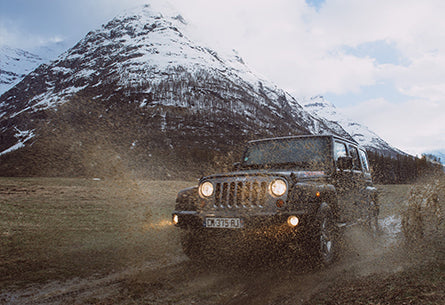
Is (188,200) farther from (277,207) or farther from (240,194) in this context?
(277,207)

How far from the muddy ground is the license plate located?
0.66 meters

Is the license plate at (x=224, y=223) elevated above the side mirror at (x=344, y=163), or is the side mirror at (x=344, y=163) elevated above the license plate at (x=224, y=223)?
the side mirror at (x=344, y=163)

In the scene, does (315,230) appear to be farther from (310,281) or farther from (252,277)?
(252,277)

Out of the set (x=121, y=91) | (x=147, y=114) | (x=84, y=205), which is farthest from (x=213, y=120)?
(x=84, y=205)

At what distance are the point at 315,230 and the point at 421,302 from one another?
66.4 inches

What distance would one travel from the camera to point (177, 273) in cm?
456

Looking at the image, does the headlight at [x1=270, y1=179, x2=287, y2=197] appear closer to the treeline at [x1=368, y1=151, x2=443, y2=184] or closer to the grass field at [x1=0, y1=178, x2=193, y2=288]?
the grass field at [x1=0, y1=178, x2=193, y2=288]

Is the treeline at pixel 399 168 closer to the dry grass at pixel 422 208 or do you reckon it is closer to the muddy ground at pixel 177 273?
the dry grass at pixel 422 208

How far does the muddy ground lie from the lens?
3486 mm

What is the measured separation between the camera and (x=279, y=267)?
4.67m

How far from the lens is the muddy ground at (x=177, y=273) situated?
349 cm

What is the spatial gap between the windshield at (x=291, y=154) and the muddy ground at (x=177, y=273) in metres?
1.47

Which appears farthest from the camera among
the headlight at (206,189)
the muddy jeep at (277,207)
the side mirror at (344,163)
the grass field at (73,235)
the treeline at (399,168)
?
the treeline at (399,168)

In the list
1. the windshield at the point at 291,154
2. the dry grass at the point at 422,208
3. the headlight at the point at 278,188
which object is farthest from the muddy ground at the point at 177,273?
the windshield at the point at 291,154
